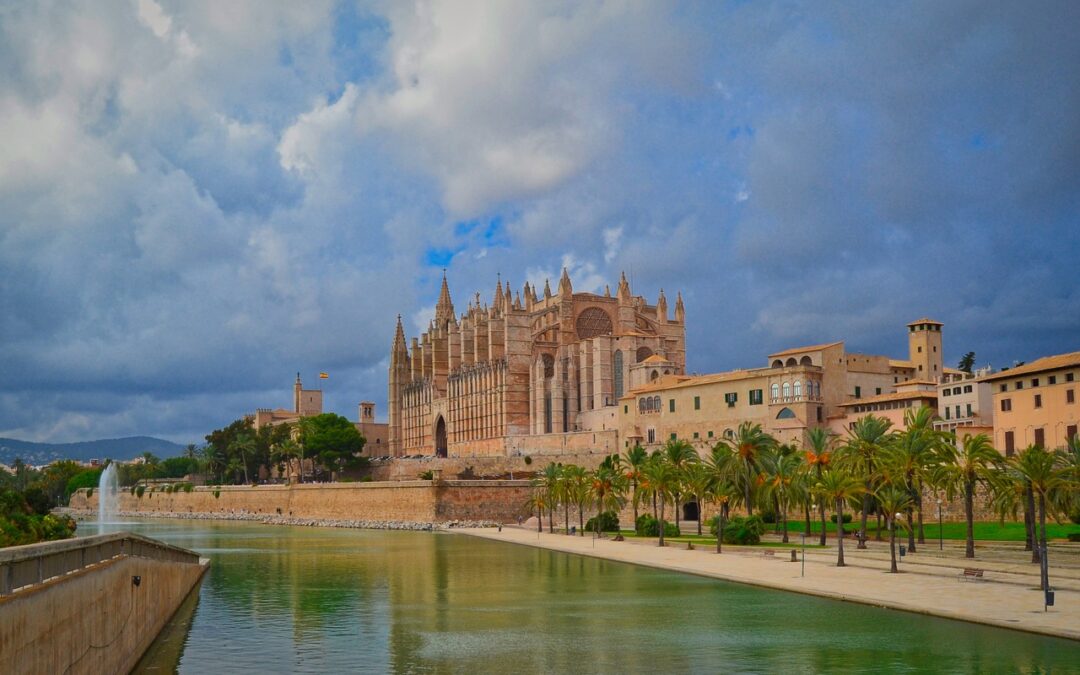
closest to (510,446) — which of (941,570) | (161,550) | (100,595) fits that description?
(941,570)

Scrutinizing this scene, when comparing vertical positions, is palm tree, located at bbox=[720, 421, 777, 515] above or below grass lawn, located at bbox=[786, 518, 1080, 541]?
above

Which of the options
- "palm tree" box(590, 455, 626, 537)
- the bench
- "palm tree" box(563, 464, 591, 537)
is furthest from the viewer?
"palm tree" box(563, 464, 591, 537)

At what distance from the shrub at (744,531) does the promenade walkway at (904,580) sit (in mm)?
1519

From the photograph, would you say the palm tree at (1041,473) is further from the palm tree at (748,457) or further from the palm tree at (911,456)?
the palm tree at (748,457)

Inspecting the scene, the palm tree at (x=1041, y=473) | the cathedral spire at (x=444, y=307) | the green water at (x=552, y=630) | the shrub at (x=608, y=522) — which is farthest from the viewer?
the cathedral spire at (x=444, y=307)

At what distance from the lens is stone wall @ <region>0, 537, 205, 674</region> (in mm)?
9867

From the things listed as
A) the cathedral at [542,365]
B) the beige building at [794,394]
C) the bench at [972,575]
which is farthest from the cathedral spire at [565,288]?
the bench at [972,575]

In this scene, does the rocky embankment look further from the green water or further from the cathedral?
the green water

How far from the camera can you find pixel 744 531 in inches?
1844

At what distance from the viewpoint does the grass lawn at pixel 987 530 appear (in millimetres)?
43088

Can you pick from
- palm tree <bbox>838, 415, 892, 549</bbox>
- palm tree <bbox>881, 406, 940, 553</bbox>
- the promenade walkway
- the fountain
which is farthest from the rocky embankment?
palm tree <bbox>881, 406, 940, 553</bbox>

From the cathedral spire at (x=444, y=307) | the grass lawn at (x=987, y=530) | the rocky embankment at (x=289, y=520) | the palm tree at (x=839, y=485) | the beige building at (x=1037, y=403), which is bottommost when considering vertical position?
the rocky embankment at (x=289, y=520)

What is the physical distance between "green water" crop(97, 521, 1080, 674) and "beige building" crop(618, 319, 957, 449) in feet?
96.4

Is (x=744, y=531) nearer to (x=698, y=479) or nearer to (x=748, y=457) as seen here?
(x=748, y=457)
